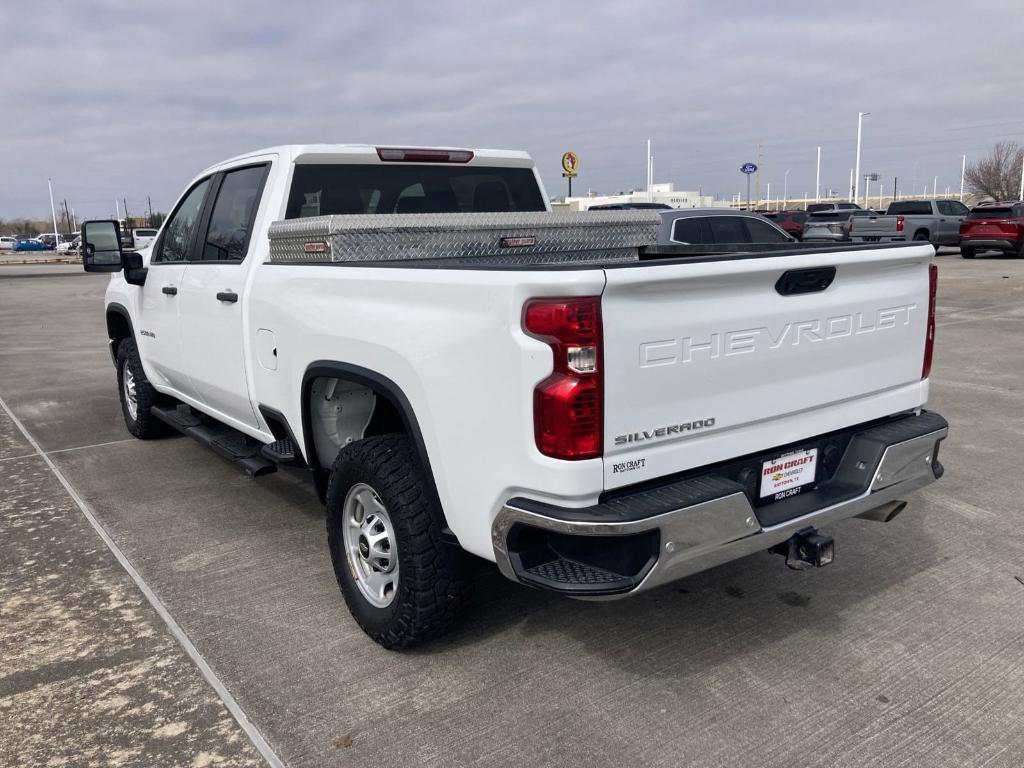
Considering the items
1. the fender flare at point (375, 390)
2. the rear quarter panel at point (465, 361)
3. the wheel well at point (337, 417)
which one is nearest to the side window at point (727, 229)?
the wheel well at point (337, 417)

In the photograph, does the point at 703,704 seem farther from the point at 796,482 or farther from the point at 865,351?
the point at 865,351

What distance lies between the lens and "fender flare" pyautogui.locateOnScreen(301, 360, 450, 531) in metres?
3.01

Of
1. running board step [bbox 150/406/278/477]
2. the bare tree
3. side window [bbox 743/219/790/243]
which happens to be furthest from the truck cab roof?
the bare tree

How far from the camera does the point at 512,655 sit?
3303 millimetres

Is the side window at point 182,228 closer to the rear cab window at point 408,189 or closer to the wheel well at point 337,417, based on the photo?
the rear cab window at point 408,189

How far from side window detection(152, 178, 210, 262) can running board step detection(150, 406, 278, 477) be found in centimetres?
105

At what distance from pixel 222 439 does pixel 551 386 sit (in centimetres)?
312

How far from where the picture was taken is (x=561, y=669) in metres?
3.20

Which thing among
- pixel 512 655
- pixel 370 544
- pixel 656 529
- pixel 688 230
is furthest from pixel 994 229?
pixel 656 529

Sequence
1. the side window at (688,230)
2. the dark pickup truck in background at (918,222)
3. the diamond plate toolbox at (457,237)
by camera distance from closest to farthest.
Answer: the diamond plate toolbox at (457,237) < the side window at (688,230) < the dark pickup truck in background at (918,222)

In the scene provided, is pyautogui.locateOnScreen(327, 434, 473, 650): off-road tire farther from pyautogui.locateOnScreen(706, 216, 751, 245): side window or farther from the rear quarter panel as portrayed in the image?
pyautogui.locateOnScreen(706, 216, 751, 245): side window

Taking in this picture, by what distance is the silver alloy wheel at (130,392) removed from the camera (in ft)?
21.1

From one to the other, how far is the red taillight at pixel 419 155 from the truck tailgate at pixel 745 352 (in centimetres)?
242

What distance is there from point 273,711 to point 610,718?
3.79 feet
